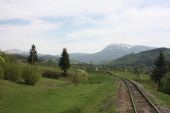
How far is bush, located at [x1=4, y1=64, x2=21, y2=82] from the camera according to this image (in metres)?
65.9

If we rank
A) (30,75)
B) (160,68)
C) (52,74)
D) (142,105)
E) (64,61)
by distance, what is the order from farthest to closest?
(64,61) → (52,74) → (160,68) → (30,75) → (142,105)

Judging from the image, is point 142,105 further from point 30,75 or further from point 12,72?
point 12,72

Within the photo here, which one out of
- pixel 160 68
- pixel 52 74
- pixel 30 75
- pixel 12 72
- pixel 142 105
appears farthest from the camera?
pixel 52 74

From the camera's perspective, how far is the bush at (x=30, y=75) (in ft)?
213

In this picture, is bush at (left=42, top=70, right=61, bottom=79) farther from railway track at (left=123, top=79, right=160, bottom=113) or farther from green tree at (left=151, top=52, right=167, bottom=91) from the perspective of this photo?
railway track at (left=123, top=79, right=160, bottom=113)

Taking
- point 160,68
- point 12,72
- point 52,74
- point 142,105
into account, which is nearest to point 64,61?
point 52,74

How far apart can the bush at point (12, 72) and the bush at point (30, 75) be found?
1237 mm

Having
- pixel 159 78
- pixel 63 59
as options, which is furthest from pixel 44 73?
pixel 159 78

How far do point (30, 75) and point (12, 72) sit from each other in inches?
154

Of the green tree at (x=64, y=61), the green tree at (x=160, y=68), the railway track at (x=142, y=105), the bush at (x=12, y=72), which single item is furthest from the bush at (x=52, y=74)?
the railway track at (x=142, y=105)

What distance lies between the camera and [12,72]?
66.2 metres

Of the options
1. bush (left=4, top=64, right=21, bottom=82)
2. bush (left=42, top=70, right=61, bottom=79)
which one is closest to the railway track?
bush (left=4, top=64, right=21, bottom=82)

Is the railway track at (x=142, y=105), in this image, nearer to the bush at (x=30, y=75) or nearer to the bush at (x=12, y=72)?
the bush at (x=30, y=75)

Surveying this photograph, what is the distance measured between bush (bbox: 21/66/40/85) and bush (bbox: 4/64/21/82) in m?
1.24
